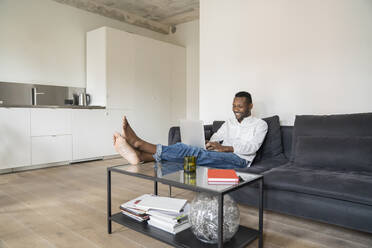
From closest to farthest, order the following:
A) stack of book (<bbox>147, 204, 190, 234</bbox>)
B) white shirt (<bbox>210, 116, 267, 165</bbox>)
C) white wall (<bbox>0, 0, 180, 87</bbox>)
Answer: stack of book (<bbox>147, 204, 190, 234</bbox>) < white shirt (<bbox>210, 116, 267, 165</bbox>) < white wall (<bbox>0, 0, 180, 87</bbox>)

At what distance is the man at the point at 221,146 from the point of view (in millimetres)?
2064

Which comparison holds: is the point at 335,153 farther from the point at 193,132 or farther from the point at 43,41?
the point at 43,41

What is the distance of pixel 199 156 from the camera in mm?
2193

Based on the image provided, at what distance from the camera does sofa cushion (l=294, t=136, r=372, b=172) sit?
6.63ft

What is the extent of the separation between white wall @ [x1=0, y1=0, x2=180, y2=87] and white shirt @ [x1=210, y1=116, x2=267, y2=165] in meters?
3.20

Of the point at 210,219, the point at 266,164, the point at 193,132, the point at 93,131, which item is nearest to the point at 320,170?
the point at 266,164

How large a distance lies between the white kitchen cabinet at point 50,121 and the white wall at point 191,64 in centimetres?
268

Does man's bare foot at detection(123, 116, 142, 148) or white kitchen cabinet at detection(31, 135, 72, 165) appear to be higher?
man's bare foot at detection(123, 116, 142, 148)

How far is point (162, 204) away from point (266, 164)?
1.15 m

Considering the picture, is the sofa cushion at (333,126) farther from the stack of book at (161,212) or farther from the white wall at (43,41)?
the white wall at (43,41)

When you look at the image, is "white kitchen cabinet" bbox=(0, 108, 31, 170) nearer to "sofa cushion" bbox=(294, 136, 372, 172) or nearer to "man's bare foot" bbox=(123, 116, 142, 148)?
"man's bare foot" bbox=(123, 116, 142, 148)

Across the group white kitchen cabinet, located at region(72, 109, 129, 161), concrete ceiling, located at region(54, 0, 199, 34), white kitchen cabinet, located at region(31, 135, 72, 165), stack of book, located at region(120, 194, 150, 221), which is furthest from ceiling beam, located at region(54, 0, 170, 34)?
stack of book, located at region(120, 194, 150, 221)

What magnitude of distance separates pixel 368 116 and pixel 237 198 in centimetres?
126

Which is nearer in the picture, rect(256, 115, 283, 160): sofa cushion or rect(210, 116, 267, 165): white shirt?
rect(210, 116, 267, 165): white shirt
